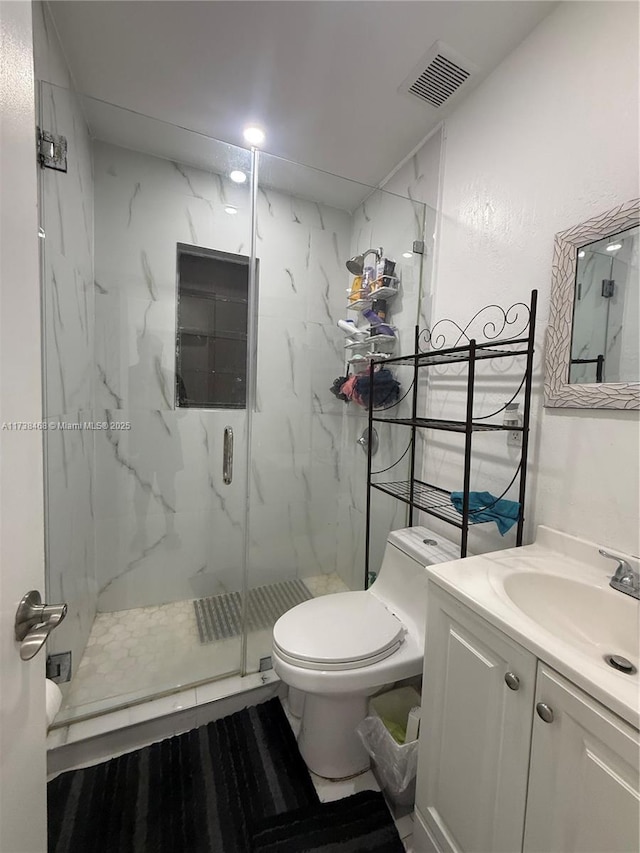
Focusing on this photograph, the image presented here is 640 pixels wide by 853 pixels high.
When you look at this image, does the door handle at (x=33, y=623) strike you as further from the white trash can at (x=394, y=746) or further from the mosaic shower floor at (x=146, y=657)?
the mosaic shower floor at (x=146, y=657)

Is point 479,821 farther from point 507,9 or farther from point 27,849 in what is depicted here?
point 507,9

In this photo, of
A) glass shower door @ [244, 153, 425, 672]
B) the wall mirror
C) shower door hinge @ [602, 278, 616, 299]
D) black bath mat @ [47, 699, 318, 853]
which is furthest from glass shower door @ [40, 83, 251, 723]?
shower door hinge @ [602, 278, 616, 299]

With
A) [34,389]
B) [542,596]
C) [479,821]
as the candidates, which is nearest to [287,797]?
[479,821]

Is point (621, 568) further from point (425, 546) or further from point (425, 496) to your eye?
point (425, 496)

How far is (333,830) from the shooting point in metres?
1.10

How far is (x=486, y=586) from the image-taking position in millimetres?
909

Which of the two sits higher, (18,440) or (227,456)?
(18,440)

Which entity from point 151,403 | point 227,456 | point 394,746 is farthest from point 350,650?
point 151,403

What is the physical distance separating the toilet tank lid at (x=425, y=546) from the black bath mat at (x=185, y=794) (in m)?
0.86

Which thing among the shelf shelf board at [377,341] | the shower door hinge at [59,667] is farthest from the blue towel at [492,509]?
the shower door hinge at [59,667]

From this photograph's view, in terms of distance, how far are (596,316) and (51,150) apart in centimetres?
196

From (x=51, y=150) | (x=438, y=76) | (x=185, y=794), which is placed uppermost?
(x=438, y=76)

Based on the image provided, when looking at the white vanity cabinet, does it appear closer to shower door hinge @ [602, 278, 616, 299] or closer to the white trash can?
the white trash can

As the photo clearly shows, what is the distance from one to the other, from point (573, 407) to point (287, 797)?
5.20ft
